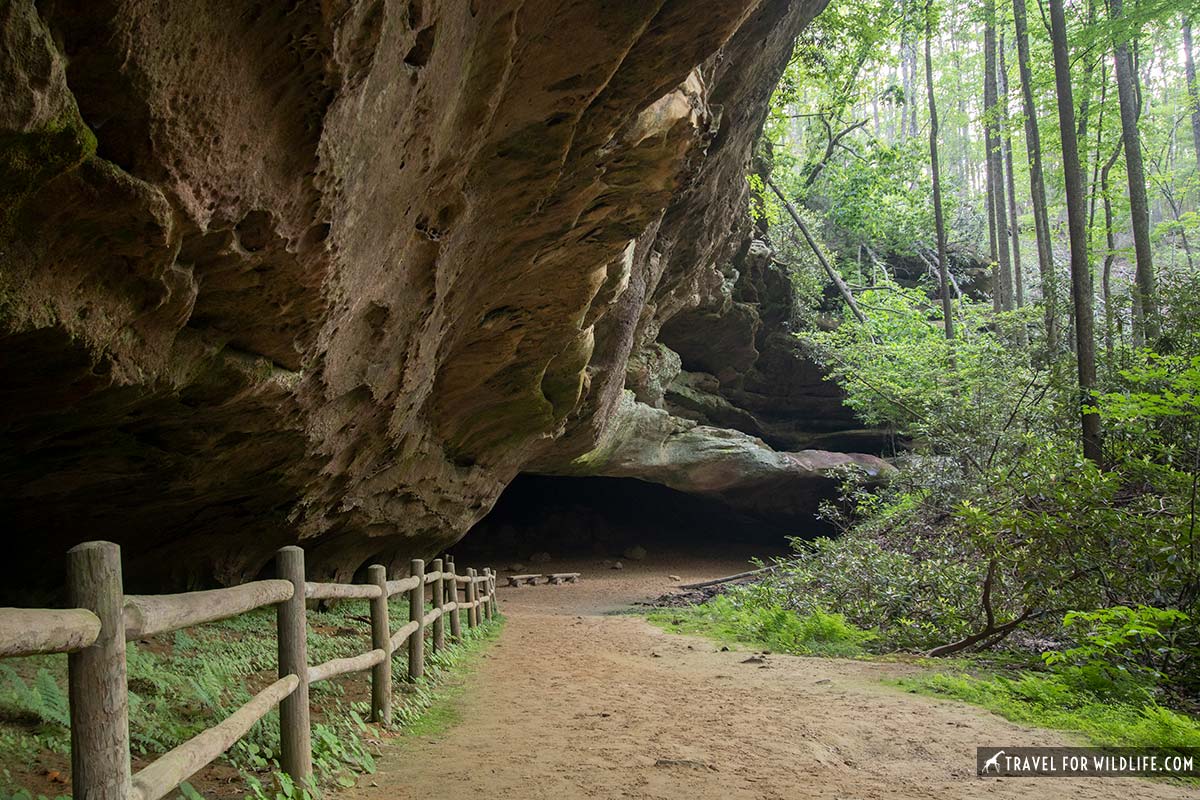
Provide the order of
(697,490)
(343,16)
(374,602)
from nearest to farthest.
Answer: (343,16) → (374,602) → (697,490)

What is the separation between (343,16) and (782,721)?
17.2ft

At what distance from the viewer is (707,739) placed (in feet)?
17.3

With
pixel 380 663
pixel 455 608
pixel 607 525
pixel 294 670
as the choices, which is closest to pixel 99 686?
pixel 294 670

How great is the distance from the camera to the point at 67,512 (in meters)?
6.17

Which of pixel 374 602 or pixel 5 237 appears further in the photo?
pixel 374 602

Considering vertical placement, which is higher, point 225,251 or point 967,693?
point 225,251

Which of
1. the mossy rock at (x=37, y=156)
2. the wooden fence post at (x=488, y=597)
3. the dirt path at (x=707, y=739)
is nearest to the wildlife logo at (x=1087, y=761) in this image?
the dirt path at (x=707, y=739)

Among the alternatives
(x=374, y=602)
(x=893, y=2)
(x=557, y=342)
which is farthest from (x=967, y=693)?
(x=893, y=2)

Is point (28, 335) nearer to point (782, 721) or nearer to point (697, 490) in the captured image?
point (782, 721)

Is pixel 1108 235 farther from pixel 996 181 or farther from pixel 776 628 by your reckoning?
pixel 776 628

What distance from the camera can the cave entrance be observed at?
1003 inches

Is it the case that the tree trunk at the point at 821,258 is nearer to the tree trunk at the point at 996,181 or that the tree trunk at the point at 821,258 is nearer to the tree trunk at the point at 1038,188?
the tree trunk at the point at 996,181

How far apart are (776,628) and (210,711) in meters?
7.64

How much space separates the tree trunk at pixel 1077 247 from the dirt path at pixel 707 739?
5722 millimetres
